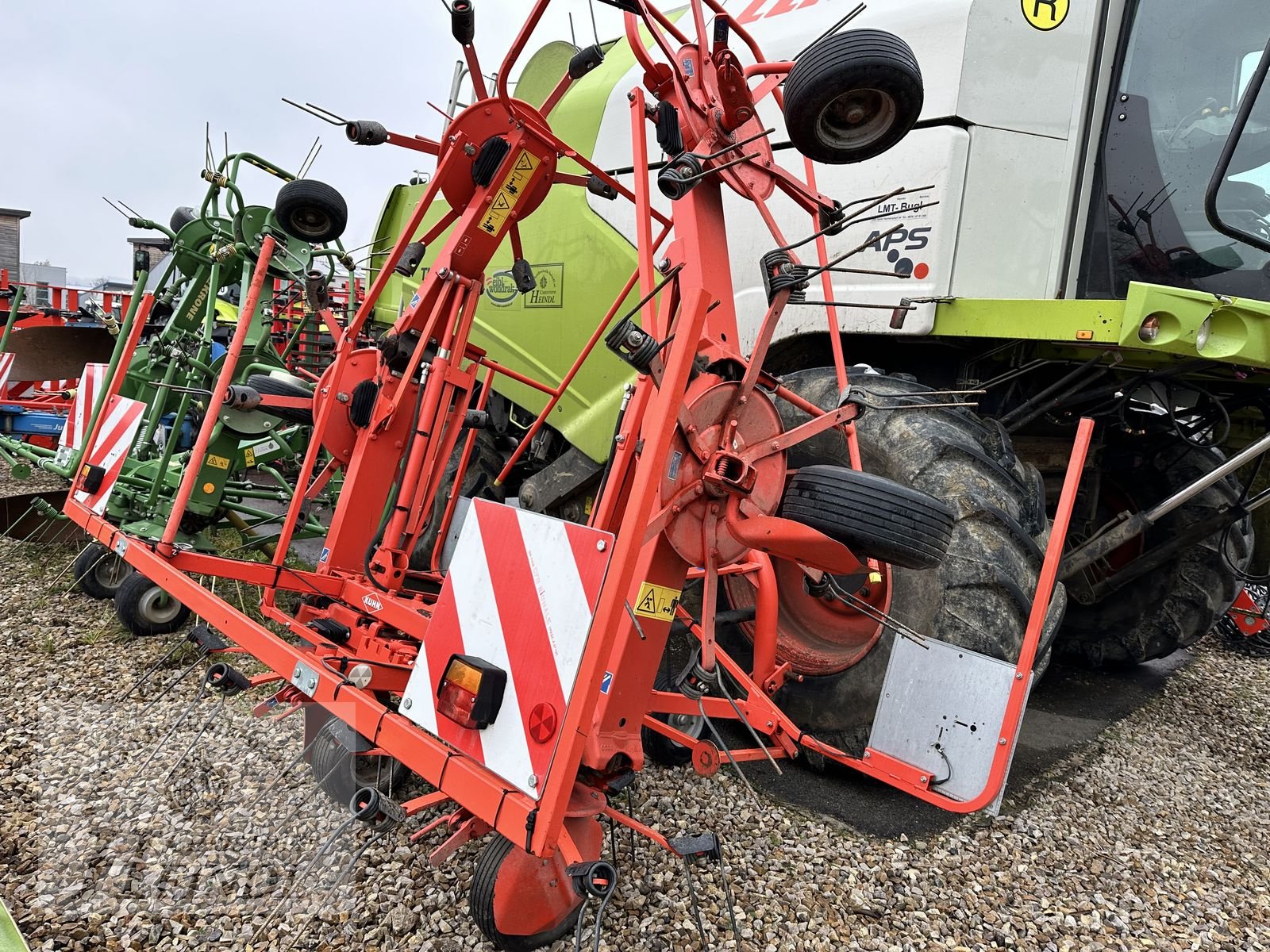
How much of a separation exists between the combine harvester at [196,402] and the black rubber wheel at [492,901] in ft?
5.97

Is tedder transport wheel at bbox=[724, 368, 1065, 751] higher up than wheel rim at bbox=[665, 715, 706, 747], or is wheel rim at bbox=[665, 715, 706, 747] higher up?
tedder transport wheel at bbox=[724, 368, 1065, 751]

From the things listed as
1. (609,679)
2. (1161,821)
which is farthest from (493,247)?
(1161,821)

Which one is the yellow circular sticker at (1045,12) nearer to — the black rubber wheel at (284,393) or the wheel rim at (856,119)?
the wheel rim at (856,119)

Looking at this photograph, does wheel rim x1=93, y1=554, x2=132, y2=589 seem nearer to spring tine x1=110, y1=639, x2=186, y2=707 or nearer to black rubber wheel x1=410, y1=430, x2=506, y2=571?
spring tine x1=110, y1=639, x2=186, y2=707

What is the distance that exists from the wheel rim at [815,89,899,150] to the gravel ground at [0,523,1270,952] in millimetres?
1929

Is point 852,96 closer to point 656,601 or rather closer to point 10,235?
point 656,601

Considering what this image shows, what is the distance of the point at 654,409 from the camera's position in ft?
6.22

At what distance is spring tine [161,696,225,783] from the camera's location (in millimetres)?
2724

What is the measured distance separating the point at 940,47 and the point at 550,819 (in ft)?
9.22

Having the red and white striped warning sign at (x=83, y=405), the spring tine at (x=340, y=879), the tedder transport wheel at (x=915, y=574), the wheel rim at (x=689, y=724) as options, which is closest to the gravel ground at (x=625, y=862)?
the spring tine at (x=340, y=879)

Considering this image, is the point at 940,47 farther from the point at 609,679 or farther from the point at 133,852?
the point at 133,852

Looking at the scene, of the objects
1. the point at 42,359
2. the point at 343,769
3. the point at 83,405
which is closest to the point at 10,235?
the point at 42,359

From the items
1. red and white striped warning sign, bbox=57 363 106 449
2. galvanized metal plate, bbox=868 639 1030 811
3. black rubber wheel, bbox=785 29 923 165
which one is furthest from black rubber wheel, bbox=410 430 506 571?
black rubber wheel, bbox=785 29 923 165

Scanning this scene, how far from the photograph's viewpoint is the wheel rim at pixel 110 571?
4.56m
